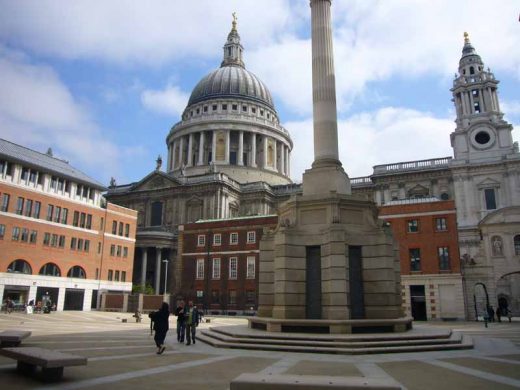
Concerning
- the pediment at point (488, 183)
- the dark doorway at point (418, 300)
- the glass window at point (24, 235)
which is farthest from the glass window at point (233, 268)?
the pediment at point (488, 183)

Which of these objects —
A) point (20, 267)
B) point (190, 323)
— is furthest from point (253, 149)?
point (190, 323)

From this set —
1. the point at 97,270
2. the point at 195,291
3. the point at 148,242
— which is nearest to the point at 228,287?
the point at 195,291

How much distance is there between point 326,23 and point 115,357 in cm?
1847

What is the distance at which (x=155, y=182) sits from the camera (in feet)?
285

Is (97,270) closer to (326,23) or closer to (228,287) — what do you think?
(228,287)

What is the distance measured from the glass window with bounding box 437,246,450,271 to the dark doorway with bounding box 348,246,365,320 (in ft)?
93.7

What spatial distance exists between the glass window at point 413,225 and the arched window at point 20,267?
134 ft

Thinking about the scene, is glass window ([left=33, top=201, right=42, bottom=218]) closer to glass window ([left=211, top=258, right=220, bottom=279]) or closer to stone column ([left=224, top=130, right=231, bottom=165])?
glass window ([left=211, top=258, right=220, bottom=279])

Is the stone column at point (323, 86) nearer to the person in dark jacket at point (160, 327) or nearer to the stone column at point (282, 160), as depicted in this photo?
the person in dark jacket at point (160, 327)

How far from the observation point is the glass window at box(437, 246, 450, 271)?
43.6 meters

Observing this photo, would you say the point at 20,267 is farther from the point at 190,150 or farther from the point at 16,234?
the point at 190,150

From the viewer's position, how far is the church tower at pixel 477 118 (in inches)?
2800

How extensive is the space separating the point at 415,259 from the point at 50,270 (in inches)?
1590

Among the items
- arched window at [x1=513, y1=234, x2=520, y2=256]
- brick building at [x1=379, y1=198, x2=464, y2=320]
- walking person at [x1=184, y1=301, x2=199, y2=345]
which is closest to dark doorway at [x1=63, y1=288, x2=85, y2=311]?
brick building at [x1=379, y1=198, x2=464, y2=320]
